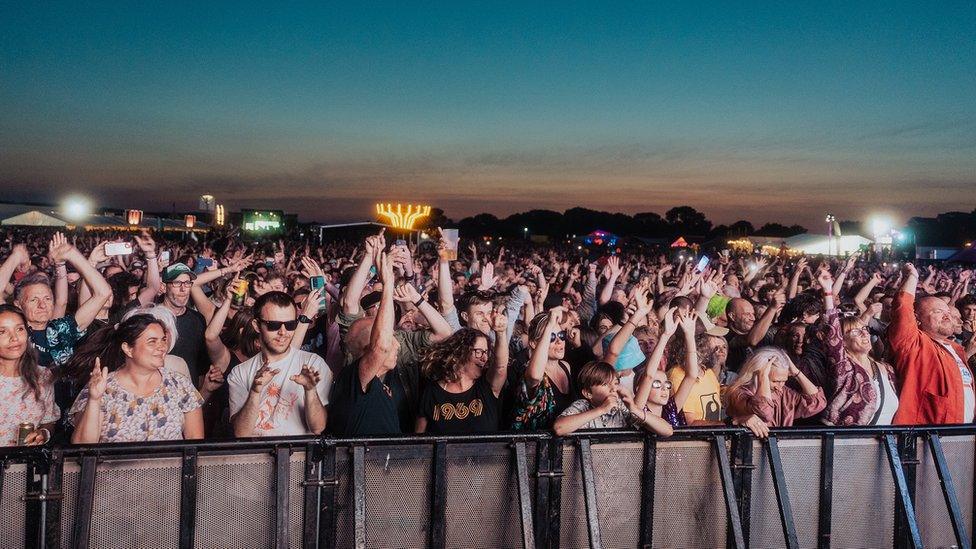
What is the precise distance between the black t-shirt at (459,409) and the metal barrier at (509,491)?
56 centimetres

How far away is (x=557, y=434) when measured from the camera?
3.47m

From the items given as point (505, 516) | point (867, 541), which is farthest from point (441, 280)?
point (867, 541)

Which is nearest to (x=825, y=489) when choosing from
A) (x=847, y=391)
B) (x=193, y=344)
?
(x=847, y=391)

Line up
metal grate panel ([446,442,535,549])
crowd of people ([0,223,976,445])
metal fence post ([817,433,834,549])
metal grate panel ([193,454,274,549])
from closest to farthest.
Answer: metal grate panel ([193,454,274,549]) < metal grate panel ([446,442,535,549]) < crowd of people ([0,223,976,445]) < metal fence post ([817,433,834,549])

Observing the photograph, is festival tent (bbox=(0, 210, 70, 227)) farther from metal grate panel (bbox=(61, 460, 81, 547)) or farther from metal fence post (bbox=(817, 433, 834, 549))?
metal fence post (bbox=(817, 433, 834, 549))

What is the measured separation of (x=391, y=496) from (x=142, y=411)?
1.44m

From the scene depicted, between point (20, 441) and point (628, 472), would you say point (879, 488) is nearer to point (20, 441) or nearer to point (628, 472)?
point (628, 472)

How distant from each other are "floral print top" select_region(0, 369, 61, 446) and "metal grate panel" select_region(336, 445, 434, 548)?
6.25 feet

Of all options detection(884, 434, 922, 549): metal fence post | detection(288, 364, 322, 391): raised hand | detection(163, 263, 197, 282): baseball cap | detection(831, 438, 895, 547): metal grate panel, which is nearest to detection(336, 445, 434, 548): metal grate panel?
detection(288, 364, 322, 391): raised hand

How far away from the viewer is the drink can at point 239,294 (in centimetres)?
662

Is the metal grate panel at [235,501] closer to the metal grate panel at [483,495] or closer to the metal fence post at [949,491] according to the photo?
the metal grate panel at [483,495]

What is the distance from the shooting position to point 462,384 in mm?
4148

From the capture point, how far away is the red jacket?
15.6ft

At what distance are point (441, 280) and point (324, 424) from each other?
7.98 feet
